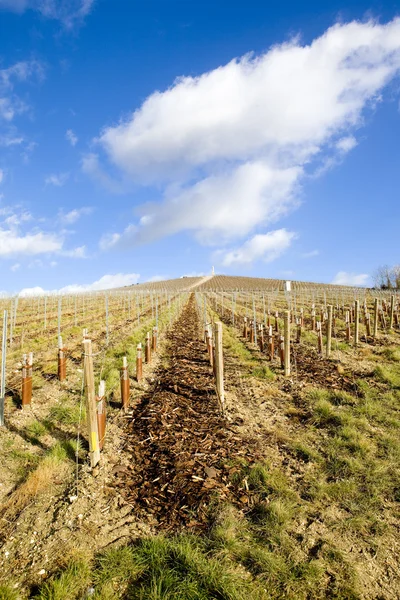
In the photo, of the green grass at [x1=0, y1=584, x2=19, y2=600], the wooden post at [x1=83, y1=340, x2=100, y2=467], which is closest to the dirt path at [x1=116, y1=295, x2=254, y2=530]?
the wooden post at [x1=83, y1=340, x2=100, y2=467]

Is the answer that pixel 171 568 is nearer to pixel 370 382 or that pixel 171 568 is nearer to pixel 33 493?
pixel 33 493

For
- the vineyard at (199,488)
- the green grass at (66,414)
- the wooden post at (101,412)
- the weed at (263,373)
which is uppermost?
the wooden post at (101,412)

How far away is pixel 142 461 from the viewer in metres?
5.50

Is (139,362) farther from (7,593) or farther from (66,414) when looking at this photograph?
(7,593)

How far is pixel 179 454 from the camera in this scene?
5621mm

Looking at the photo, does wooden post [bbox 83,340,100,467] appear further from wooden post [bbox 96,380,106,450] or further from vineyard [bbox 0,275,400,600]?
wooden post [bbox 96,380,106,450]

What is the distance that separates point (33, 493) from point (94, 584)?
1.76 metres

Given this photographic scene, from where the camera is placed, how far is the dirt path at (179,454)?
4422 millimetres

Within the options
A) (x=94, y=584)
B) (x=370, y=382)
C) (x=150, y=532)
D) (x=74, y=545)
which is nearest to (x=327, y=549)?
(x=150, y=532)

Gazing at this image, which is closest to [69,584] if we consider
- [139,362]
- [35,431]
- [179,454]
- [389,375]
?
[179,454]

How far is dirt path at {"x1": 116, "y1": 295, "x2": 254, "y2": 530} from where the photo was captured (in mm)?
4422

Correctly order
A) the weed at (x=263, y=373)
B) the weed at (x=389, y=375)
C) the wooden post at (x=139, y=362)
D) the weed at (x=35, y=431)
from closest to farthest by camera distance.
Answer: the weed at (x=35, y=431) → the wooden post at (x=139, y=362) → the weed at (x=389, y=375) → the weed at (x=263, y=373)

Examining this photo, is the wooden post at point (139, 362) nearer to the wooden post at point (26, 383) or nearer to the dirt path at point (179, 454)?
the dirt path at point (179, 454)

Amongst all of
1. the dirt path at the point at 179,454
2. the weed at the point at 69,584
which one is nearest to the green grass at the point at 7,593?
the weed at the point at 69,584
